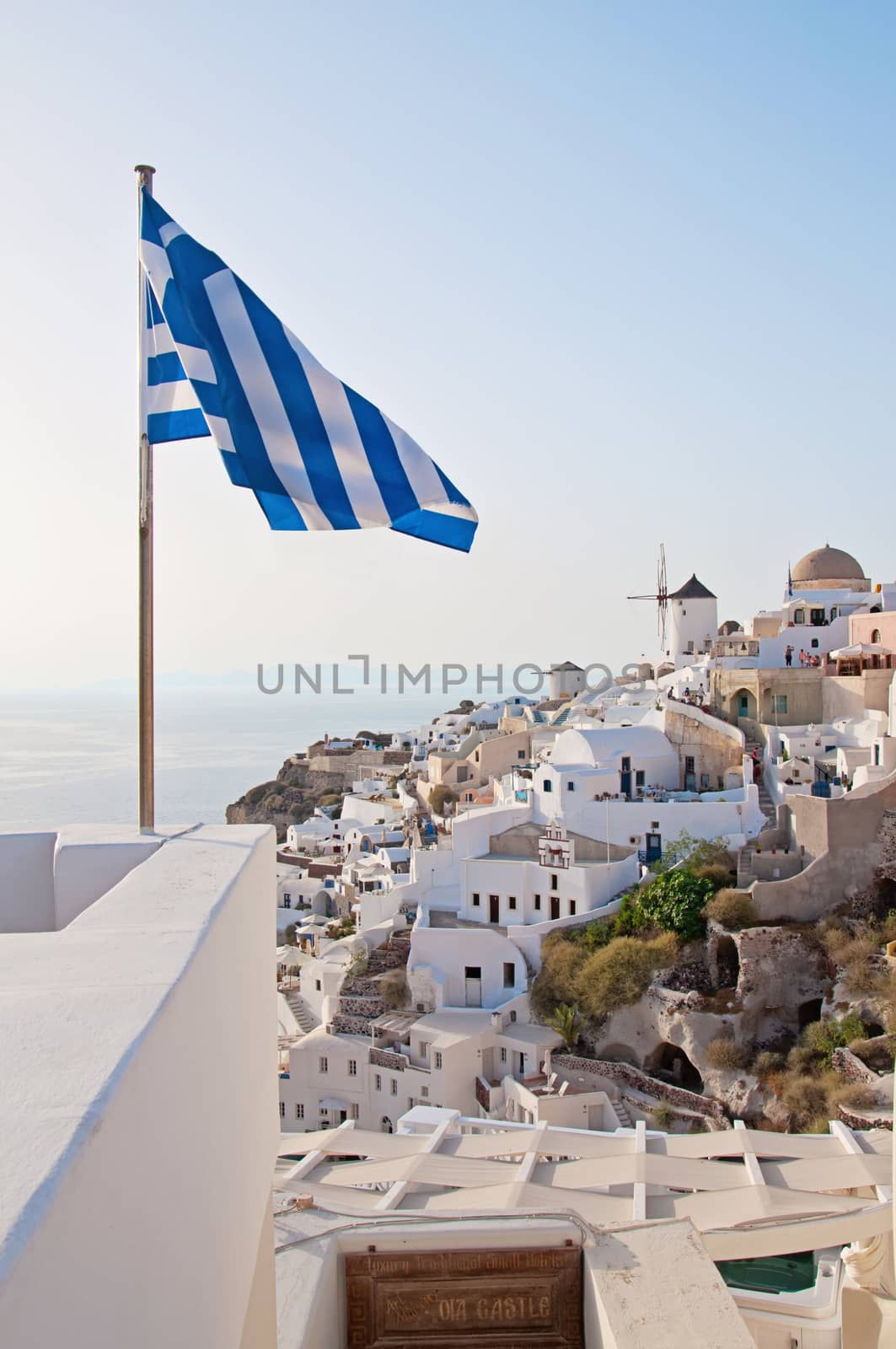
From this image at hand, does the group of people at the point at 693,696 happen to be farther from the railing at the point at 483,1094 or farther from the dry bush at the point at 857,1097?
the dry bush at the point at 857,1097

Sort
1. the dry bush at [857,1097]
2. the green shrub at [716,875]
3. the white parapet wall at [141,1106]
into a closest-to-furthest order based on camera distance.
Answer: the white parapet wall at [141,1106] < the dry bush at [857,1097] < the green shrub at [716,875]

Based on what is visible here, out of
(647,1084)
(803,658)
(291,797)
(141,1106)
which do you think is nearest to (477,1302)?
(141,1106)

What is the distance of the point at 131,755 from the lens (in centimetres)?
7369

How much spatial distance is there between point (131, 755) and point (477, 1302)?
241 ft

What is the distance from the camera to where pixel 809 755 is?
19.7 meters

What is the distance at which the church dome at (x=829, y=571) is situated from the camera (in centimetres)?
3084

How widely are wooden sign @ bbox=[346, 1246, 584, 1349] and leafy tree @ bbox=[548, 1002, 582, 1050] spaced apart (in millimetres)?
12150

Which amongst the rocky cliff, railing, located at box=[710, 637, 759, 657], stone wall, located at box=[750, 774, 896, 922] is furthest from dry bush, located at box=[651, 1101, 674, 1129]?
the rocky cliff

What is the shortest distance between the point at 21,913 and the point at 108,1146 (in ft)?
6.51

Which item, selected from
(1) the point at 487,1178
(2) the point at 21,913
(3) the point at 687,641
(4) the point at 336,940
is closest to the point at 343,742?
(3) the point at 687,641

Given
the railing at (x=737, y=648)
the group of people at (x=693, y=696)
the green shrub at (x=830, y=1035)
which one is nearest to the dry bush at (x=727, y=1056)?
the green shrub at (x=830, y=1035)

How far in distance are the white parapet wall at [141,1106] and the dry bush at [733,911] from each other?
46.1 ft

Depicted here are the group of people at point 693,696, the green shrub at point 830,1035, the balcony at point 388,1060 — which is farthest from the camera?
the group of people at point 693,696

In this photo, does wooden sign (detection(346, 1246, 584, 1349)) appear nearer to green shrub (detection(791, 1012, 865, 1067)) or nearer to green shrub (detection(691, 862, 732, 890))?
green shrub (detection(791, 1012, 865, 1067))
